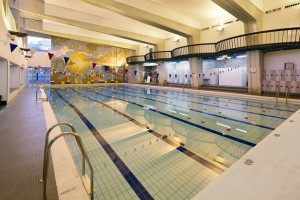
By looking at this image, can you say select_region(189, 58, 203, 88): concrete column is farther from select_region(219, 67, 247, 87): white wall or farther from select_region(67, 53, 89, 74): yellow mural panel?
select_region(67, 53, 89, 74): yellow mural panel

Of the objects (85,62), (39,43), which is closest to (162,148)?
(85,62)

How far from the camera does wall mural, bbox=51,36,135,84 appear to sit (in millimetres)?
17234

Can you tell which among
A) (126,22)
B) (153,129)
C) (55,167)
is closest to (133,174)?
(55,167)

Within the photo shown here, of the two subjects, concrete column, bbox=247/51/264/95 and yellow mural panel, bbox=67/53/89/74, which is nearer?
concrete column, bbox=247/51/264/95

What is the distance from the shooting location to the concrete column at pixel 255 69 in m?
9.47

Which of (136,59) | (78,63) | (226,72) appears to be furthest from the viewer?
(136,59)

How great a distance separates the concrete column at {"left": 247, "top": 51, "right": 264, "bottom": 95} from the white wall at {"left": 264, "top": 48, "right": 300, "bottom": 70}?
437 mm

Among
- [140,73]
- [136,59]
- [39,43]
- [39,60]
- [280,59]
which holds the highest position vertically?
[39,43]

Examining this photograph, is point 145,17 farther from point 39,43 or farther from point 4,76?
point 39,43

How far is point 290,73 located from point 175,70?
1007 cm

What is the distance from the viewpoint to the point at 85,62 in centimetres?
1877

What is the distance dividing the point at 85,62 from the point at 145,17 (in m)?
11.2

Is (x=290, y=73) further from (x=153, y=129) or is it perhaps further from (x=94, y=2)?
(x=94, y=2)

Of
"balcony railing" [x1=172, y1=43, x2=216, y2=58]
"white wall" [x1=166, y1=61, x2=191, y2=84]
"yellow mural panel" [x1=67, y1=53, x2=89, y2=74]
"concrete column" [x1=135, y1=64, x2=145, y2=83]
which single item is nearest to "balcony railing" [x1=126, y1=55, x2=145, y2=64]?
"concrete column" [x1=135, y1=64, x2=145, y2=83]
